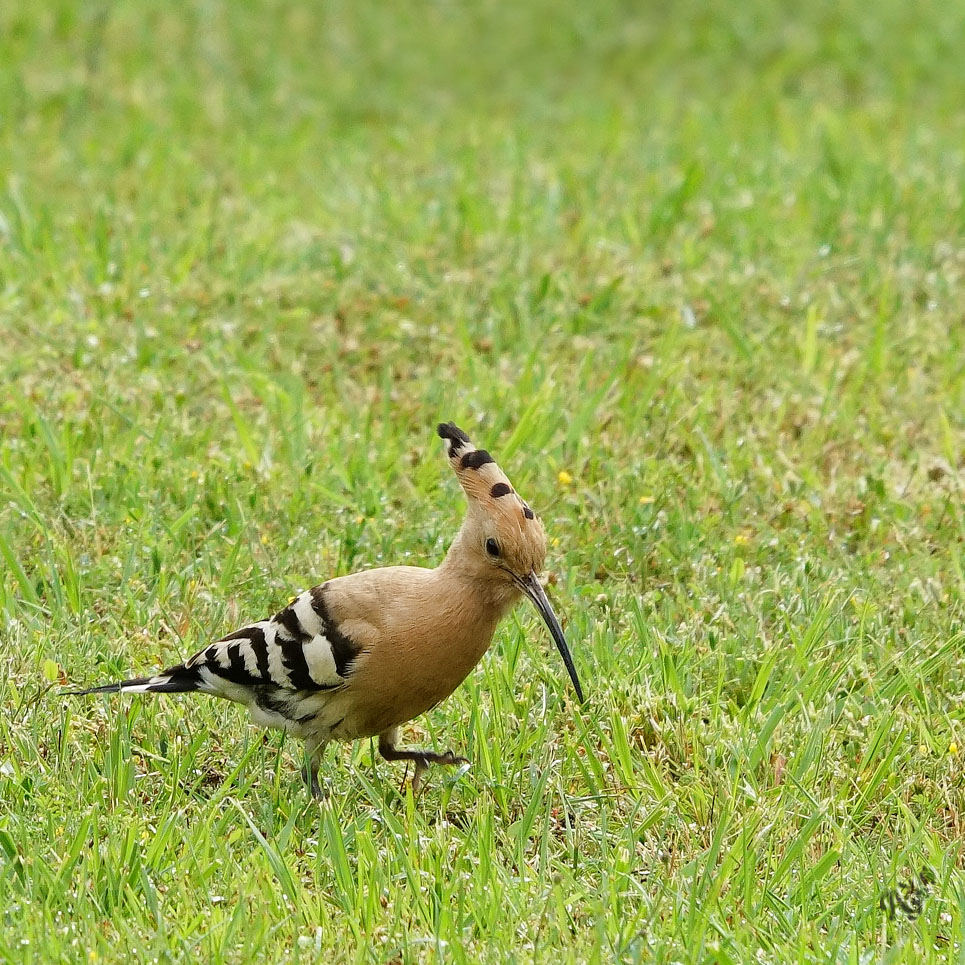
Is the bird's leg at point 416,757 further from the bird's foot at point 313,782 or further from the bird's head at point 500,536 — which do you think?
the bird's head at point 500,536

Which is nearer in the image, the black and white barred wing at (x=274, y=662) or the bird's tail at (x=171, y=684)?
the black and white barred wing at (x=274, y=662)

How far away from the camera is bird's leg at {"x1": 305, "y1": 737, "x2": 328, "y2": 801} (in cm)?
402

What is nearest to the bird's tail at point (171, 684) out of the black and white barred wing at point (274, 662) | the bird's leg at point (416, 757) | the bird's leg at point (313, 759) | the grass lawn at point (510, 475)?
the black and white barred wing at point (274, 662)

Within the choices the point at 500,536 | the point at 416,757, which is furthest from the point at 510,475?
the point at 500,536

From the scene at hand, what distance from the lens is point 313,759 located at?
13.3 feet

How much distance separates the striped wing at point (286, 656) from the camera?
391 cm

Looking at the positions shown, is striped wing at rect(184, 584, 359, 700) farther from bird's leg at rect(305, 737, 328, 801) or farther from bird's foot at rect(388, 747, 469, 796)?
bird's foot at rect(388, 747, 469, 796)

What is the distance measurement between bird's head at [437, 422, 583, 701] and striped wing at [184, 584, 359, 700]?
0.39 meters

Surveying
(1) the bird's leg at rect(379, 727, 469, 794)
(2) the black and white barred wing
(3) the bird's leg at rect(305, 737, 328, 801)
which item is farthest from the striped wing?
(1) the bird's leg at rect(379, 727, 469, 794)

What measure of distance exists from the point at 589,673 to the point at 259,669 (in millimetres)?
994

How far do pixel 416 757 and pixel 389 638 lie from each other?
382 mm

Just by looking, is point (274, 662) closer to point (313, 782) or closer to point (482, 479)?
point (313, 782)

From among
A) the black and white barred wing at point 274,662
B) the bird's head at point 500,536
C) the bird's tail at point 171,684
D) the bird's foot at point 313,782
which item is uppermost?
the bird's head at point 500,536

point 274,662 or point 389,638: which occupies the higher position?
point 389,638
